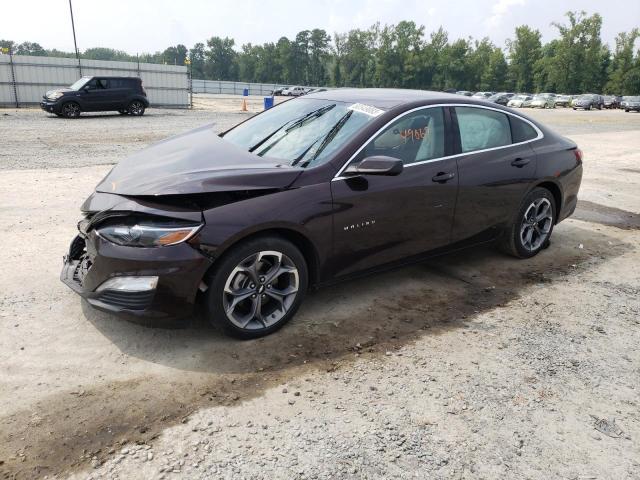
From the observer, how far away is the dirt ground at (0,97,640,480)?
8.17 feet

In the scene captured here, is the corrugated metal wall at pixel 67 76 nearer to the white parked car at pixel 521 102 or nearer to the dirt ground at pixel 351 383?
the dirt ground at pixel 351 383

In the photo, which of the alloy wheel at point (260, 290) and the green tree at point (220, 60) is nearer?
the alloy wheel at point (260, 290)

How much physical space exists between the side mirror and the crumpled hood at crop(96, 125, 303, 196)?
422mm

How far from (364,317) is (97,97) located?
19.9m

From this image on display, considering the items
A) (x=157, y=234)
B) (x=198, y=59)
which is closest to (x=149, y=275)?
(x=157, y=234)

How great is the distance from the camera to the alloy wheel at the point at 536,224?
17.0ft

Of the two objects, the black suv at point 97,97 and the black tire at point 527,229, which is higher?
the black suv at point 97,97

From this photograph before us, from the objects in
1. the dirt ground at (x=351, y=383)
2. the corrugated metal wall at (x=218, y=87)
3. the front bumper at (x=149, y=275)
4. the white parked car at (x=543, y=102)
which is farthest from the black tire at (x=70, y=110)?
the white parked car at (x=543, y=102)

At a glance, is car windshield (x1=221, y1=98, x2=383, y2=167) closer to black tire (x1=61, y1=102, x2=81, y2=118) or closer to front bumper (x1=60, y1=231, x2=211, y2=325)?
front bumper (x1=60, y1=231, x2=211, y2=325)

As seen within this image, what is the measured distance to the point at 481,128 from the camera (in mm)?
4668

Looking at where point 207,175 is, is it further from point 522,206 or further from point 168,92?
point 168,92

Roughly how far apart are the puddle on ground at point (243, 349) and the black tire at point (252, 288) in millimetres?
114

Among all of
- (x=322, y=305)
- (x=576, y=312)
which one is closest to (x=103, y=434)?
(x=322, y=305)

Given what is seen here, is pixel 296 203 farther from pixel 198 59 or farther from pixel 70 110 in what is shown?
pixel 198 59
